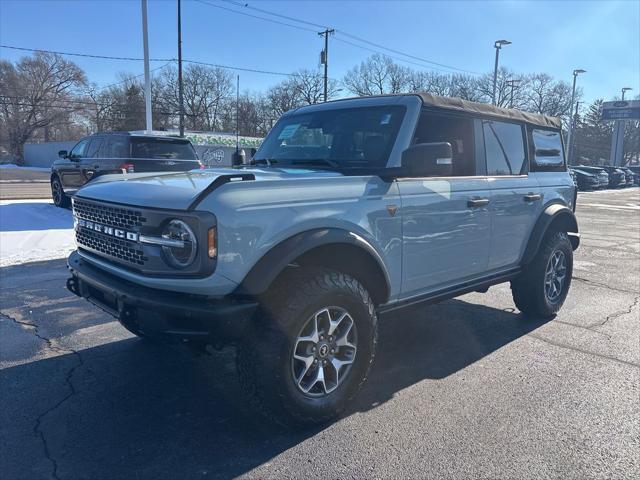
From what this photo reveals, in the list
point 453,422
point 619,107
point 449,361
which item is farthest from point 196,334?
point 619,107

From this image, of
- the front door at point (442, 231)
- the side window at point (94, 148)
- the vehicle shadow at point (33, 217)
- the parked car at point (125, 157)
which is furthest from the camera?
the side window at point (94, 148)

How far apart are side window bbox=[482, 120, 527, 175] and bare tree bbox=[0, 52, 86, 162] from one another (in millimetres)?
65811

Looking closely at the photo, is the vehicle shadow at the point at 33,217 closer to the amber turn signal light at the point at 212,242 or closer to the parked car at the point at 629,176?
the amber turn signal light at the point at 212,242

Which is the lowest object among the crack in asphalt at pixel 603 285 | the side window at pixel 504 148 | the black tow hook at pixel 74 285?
the crack in asphalt at pixel 603 285

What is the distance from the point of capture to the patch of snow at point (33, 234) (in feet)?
25.4

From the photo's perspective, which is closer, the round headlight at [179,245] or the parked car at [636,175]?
the round headlight at [179,245]

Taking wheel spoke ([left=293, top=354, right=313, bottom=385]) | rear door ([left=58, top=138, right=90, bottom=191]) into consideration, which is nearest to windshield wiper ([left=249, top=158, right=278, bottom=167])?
wheel spoke ([left=293, top=354, right=313, bottom=385])

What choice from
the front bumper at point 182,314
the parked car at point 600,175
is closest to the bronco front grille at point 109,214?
the front bumper at point 182,314

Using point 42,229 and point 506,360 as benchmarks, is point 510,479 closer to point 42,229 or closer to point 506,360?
point 506,360

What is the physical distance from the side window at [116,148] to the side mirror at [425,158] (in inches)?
323

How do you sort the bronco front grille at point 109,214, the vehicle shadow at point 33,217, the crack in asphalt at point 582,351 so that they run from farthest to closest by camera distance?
the vehicle shadow at point 33,217, the crack in asphalt at point 582,351, the bronco front grille at point 109,214

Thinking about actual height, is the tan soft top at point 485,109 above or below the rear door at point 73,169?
above

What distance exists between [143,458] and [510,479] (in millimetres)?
1959

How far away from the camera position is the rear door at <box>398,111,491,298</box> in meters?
3.64
